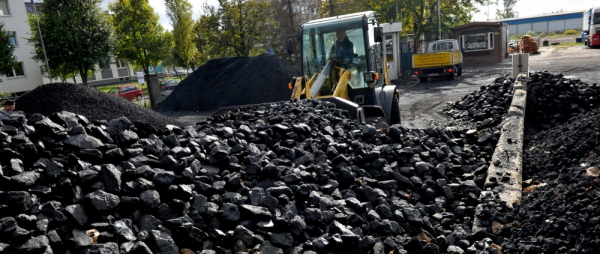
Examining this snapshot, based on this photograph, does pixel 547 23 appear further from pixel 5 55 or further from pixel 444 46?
pixel 5 55

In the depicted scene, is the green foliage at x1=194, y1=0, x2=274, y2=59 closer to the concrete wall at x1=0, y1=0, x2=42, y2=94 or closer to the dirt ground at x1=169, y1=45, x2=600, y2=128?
the dirt ground at x1=169, y1=45, x2=600, y2=128

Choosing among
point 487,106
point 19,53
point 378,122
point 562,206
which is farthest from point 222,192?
point 19,53

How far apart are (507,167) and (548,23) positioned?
89.4 meters

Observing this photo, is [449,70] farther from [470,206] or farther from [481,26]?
[470,206]

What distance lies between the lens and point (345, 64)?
30.1 ft

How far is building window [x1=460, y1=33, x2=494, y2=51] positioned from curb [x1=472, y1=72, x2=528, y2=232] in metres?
24.9

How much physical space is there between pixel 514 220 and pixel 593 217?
73 cm

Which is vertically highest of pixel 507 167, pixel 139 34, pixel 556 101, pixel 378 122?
pixel 139 34

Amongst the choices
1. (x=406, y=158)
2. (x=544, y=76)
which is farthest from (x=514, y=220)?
(x=544, y=76)

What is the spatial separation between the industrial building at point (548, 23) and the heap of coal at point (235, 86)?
73680mm

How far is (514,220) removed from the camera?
4.60m

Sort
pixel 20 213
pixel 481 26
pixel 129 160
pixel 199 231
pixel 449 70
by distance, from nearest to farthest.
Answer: pixel 20 213 < pixel 199 231 < pixel 129 160 < pixel 449 70 < pixel 481 26

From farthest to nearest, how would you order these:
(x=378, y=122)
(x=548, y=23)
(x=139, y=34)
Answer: (x=548, y=23), (x=139, y=34), (x=378, y=122)

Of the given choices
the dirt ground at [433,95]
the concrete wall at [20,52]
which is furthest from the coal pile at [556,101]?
the concrete wall at [20,52]
